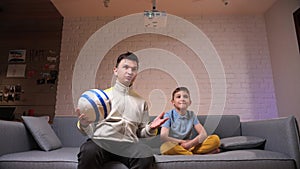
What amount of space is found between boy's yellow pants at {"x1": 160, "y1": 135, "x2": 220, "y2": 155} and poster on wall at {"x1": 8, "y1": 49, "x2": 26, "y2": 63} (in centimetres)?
275

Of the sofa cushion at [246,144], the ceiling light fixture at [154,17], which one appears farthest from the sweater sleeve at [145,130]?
the ceiling light fixture at [154,17]

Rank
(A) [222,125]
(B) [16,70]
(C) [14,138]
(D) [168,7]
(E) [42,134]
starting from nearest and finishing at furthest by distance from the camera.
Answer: (C) [14,138] → (E) [42,134] → (A) [222,125] → (D) [168,7] → (B) [16,70]

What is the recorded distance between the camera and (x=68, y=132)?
Result: 1805 mm

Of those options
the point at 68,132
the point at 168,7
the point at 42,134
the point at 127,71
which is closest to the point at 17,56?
the point at 68,132

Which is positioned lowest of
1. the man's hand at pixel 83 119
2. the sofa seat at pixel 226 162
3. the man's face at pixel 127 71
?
the sofa seat at pixel 226 162

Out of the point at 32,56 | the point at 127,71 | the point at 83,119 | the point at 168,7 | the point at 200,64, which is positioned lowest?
the point at 83,119

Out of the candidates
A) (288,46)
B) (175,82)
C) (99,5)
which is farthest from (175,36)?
(288,46)

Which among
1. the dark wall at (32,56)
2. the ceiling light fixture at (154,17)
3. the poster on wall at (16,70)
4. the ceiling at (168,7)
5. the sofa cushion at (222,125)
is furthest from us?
the poster on wall at (16,70)

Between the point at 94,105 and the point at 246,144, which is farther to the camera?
the point at 246,144

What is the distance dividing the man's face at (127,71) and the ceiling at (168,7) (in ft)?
5.09

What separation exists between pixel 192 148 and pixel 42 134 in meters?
1.05

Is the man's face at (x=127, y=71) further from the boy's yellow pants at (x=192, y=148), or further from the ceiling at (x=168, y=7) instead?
the ceiling at (x=168, y=7)

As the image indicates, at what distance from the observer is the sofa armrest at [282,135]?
1.25m

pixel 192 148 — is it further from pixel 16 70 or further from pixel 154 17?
pixel 16 70
